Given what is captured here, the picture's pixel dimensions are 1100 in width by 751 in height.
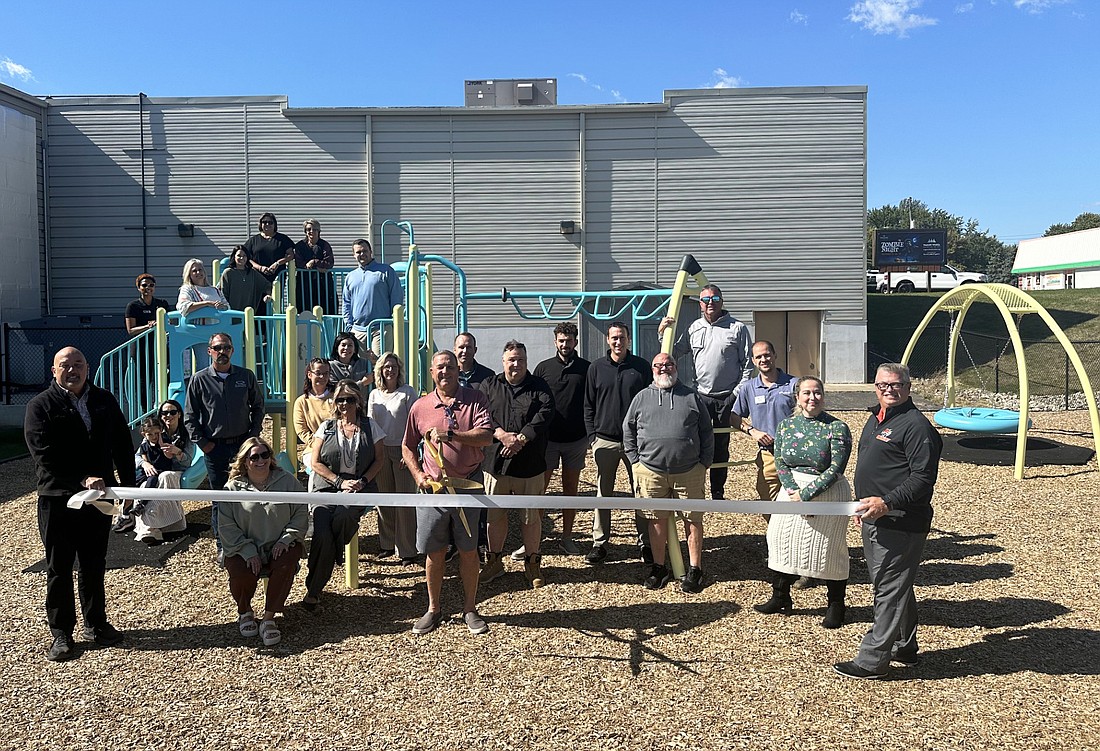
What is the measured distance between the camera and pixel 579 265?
19.5 metres

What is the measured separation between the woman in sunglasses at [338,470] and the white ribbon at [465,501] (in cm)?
66

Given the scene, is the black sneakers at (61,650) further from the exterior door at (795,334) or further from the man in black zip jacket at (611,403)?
the exterior door at (795,334)

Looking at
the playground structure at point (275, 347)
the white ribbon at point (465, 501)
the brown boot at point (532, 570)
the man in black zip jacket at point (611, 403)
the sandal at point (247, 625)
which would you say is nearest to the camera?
the white ribbon at point (465, 501)

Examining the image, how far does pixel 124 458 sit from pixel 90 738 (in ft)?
5.49

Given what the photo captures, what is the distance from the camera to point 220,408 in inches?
237

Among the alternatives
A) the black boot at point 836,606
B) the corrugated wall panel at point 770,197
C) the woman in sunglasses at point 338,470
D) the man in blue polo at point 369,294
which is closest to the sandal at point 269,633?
the woman in sunglasses at point 338,470

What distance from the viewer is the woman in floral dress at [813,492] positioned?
16.0 feet

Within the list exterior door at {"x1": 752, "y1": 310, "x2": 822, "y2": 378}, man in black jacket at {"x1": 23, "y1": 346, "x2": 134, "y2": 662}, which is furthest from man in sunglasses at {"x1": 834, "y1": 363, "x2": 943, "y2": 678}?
exterior door at {"x1": 752, "y1": 310, "x2": 822, "y2": 378}

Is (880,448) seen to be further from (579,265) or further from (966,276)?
(966,276)

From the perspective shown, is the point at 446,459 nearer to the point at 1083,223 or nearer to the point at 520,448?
the point at 520,448

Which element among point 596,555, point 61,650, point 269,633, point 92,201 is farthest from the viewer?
point 92,201

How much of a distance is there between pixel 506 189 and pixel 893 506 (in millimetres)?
16233

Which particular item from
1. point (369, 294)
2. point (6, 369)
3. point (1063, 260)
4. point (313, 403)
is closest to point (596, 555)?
point (313, 403)

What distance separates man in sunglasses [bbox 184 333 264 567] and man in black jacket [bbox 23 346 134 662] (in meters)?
Result: 1.11
